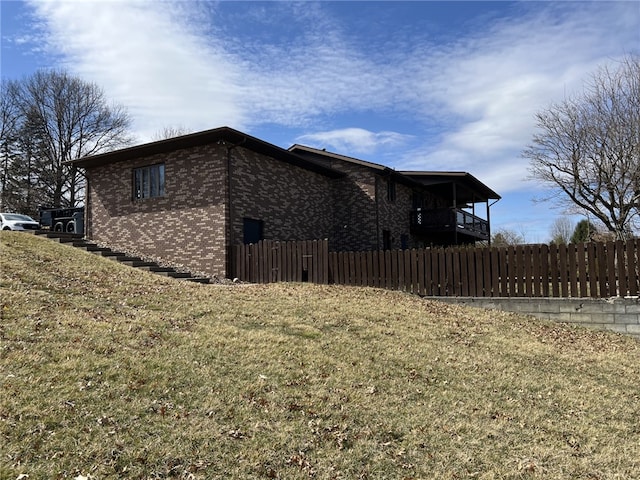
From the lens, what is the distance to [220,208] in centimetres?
1581

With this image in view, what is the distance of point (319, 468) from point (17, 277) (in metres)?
7.31

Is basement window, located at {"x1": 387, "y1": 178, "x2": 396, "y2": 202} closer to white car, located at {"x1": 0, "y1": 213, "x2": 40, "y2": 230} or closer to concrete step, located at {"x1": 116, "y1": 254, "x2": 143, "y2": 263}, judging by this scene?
concrete step, located at {"x1": 116, "y1": 254, "x2": 143, "y2": 263}

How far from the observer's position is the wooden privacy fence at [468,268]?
10.5 meters

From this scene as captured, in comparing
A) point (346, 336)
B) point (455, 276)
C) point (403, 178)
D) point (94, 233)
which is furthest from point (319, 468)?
point (403, 178)

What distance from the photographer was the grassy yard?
3711 mm

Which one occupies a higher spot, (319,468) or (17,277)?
(17,277)

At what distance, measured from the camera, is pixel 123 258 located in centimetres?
1628

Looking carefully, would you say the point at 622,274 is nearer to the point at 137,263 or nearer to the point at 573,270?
the point at 573,270

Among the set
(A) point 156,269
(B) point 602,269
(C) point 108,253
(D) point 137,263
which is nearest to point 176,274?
(A) point 156,269

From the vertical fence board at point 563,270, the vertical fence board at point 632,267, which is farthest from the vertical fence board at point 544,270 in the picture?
the vertical fence board at point 632,267

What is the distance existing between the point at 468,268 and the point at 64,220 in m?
19.4

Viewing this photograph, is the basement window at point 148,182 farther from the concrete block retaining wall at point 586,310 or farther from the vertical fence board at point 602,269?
the vertical fence board at point 602,269

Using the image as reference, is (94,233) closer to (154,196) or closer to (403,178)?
(154,196)

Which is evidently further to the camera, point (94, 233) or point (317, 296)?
point (94, 233)
